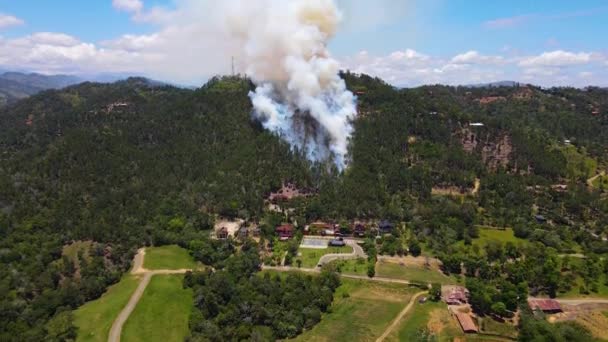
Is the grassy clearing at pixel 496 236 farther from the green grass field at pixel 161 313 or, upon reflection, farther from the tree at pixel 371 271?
the green grass field at pixel 161 313

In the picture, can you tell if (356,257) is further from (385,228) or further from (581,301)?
(581,301)

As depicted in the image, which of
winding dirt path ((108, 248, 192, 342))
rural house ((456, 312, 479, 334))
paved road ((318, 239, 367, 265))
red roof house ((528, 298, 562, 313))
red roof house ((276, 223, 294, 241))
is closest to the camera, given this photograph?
rural house ((456, 312, 479, 334))

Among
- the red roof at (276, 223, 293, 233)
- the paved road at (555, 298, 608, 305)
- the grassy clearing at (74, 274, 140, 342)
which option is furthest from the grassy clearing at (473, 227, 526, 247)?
the grassy clearing at (74, 274, 140, 342)

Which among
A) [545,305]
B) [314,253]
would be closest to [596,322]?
[545,305]

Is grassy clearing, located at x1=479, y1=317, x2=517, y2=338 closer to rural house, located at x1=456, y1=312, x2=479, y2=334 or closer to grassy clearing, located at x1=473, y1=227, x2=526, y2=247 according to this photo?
rural house, located at x1=456, y1=312, x2=479, y2=334

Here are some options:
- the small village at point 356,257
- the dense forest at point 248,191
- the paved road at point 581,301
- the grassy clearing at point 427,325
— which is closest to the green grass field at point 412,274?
the small village at point 356,257

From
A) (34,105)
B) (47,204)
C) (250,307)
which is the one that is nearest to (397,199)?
(250,307)

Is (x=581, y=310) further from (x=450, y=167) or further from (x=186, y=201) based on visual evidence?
(x=186, y=201)
